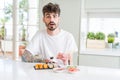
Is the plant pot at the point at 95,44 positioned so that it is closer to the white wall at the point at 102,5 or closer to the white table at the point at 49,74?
the white wall at the point at 102,5

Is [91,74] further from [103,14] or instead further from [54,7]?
[103,14]

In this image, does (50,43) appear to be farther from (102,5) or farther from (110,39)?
(110,39)

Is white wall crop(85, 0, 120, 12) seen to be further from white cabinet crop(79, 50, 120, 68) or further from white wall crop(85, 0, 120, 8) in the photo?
white cabinet crop(79, 50, 120, 68)

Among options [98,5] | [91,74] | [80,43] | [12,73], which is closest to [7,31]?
[80,43]

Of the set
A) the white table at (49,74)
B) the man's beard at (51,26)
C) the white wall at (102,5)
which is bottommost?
the white table at (49,74)

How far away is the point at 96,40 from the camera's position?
9.64 feet

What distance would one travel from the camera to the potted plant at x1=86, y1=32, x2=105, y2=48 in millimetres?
2936

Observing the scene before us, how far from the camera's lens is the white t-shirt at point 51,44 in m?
1.78

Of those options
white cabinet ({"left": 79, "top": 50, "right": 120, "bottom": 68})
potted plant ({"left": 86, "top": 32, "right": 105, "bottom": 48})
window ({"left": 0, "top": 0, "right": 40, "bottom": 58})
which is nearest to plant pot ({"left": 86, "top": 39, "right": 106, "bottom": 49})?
potted plant ({"left": 86, "top": 32, "right": 105, "bottom": 48})

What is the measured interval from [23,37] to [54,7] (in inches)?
73.6

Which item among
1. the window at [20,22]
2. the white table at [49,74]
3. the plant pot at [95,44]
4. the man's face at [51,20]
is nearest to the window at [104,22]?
the plant pot at [95,44]

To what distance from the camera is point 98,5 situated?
9.21 feet

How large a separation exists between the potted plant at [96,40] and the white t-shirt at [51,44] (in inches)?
46.1

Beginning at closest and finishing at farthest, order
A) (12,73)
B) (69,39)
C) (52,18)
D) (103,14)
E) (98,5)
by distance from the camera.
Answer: (12,73), (52,18), (69,39), (98,5), (103,14)
